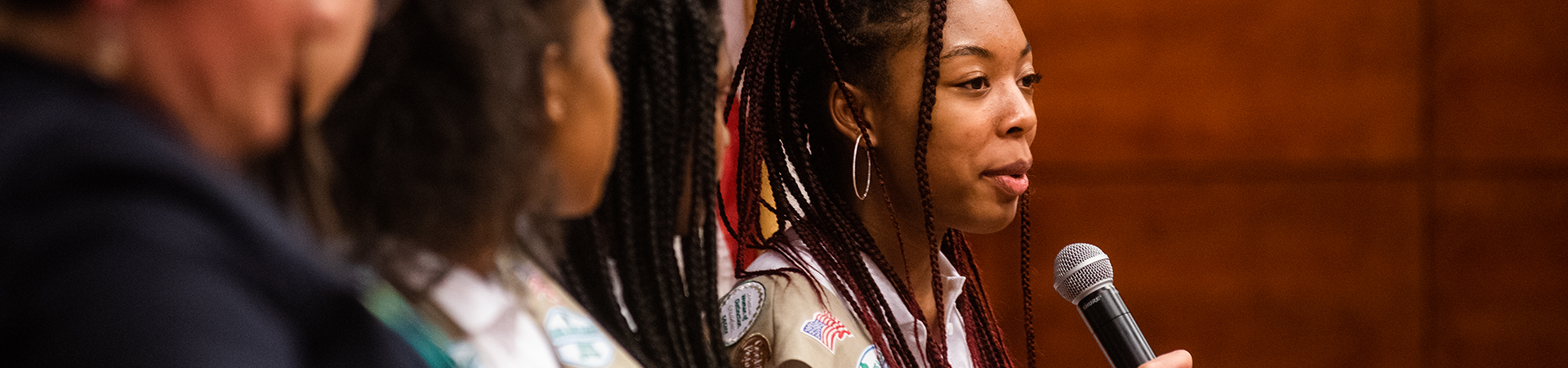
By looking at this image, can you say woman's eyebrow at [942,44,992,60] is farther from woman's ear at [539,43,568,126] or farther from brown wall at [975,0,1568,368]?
brown wall at [975,0,1568,368]

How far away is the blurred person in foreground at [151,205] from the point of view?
1.07 ft

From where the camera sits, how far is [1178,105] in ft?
7.98

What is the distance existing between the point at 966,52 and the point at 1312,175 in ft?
4.38

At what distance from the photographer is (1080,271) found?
1.24m

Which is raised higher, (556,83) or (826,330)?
(556,83)

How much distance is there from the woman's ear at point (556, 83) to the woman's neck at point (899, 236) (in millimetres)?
737

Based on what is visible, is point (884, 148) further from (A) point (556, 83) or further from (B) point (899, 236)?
(A) point (556, 83)

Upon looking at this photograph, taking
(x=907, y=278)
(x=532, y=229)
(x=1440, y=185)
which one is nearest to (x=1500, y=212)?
(x=1440, y=185)

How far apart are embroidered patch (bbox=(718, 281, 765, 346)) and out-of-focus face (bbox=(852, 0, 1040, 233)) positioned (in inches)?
9.6

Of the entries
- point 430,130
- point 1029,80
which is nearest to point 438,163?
point 430,130

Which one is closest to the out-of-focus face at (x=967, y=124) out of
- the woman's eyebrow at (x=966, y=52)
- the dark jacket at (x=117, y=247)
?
the woman's eyebrow at (x=966, y=52)

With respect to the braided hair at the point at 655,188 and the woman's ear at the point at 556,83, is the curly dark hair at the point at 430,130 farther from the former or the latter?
the braided hair at the point at 655,188

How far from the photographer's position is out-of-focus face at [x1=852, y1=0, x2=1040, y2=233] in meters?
1.41

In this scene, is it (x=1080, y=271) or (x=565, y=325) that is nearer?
(x=565, y=325)
